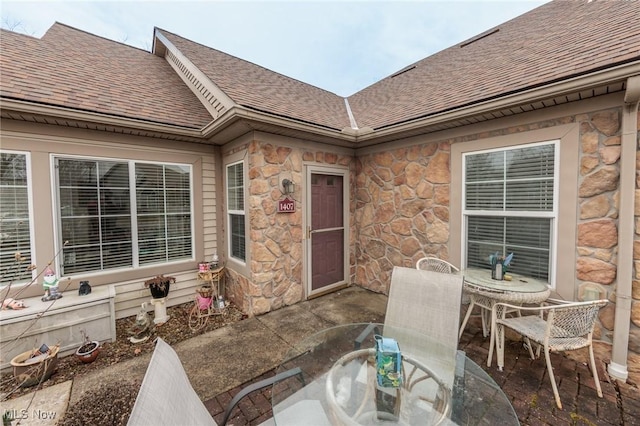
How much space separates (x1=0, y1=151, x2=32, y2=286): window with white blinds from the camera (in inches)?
117

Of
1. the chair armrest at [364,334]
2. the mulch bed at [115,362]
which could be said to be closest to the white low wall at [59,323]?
the mulch bed at [115,362]

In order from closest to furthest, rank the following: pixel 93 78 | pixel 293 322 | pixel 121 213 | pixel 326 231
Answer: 1. pixel 293 322
2. pixel 121 213
3. pixel 93 78
4. pixel 326 231

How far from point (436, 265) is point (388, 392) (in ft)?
7.60

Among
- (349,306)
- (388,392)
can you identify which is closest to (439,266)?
(349,306)

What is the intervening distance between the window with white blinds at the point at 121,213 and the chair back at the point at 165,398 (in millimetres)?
3284

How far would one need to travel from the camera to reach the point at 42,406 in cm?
214

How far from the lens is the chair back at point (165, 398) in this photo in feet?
2.77

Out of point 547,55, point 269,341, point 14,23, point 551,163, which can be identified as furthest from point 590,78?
point 14,23

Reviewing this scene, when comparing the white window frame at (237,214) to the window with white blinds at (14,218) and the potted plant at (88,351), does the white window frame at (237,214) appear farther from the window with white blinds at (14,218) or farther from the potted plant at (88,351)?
the window with white blinds at (14,218)

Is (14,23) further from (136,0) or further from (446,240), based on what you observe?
(446,240)

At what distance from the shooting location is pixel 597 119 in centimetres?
251

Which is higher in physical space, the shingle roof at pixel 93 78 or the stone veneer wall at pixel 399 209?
the shingle roof at pixel 93 78

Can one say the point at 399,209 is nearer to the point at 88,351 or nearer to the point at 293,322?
the point at 293,322

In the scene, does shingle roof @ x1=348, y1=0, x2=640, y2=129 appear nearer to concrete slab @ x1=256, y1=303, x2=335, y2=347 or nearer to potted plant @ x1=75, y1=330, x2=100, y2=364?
concrete slab @ x1=256, y1=303, x2=335, y2=347
